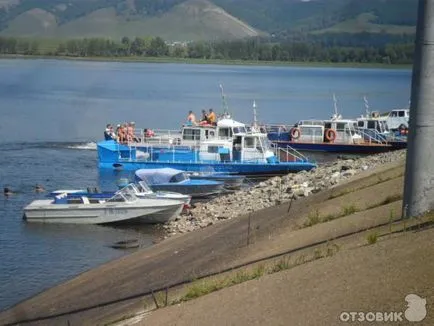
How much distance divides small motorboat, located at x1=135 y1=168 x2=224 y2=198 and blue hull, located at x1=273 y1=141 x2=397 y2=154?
2016cm

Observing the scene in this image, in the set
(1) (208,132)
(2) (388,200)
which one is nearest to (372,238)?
(2) (388,200)

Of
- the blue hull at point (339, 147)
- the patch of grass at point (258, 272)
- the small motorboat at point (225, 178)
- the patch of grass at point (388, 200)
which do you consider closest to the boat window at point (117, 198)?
the small motorboat at point (225, 178)

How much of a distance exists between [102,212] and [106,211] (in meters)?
0.15

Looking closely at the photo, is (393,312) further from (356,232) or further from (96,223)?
(96,223)

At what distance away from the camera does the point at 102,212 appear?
3244 centimetres

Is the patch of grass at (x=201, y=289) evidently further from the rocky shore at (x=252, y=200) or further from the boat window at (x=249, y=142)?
the boat window at (x=249, y=142)

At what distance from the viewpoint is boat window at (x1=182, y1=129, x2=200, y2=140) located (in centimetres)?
5016

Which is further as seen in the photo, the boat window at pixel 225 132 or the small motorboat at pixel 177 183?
the boat window at pixel 225 132

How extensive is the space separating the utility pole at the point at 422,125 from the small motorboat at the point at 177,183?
22.6 m

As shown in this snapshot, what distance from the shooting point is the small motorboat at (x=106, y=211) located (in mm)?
32406

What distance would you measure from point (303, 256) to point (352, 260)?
1.79 meters

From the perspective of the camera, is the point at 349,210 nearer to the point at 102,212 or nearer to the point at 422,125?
the point at 422,125

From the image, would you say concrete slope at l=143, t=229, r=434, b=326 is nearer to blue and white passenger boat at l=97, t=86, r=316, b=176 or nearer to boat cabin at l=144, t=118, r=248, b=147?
blue and white passenger boat at l=97, t=86, r=316, b=176

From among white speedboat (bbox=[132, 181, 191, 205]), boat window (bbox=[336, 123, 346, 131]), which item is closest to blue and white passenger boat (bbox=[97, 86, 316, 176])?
boat window (bbox=[336, 123, 346, 131])
